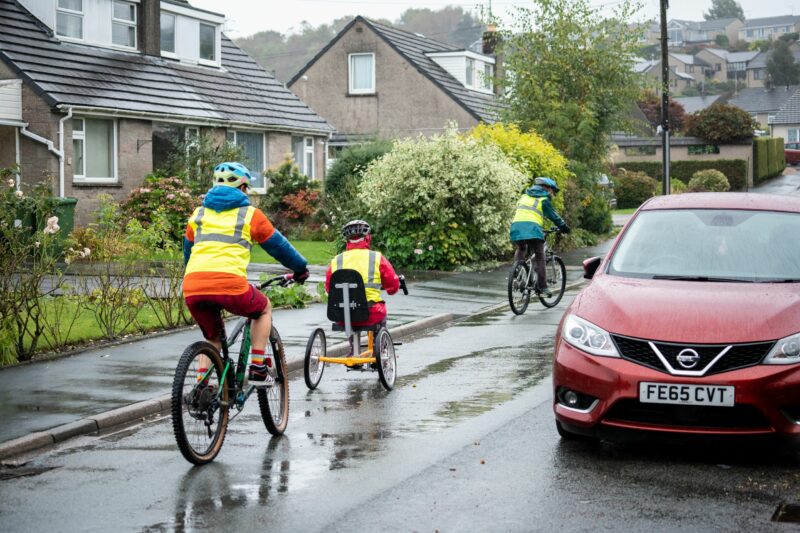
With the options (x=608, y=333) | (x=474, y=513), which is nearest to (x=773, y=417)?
(x=608, y=333)

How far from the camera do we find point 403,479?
6555mm

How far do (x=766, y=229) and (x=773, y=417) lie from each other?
6.46 feet

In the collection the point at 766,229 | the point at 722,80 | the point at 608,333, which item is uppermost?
the point at 722,80

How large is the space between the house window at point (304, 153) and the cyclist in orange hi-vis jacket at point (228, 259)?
28.0 meters

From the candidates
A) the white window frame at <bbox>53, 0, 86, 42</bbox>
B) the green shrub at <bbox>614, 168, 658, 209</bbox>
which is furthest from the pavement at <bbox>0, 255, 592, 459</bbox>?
the green shrub at <bbox>614, 168, 658, 209</bbox>

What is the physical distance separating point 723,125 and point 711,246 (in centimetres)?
5568

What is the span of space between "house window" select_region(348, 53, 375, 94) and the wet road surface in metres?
36.3

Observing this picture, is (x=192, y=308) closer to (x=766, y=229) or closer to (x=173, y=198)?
(x=766, y=229)

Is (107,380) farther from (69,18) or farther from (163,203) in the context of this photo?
(69,18)

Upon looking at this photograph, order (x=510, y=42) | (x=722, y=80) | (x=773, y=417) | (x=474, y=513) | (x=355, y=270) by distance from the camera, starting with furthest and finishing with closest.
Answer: (x=722, y=80) < (x=510, y=42) < (x=355, y=270) < (x=773, y=417) < (x=474, y=513)

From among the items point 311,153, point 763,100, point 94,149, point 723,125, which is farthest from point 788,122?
point 94,149

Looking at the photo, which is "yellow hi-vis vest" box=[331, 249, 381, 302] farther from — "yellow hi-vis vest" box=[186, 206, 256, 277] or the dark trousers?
the dark trousers

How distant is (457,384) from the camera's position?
32.8 ft

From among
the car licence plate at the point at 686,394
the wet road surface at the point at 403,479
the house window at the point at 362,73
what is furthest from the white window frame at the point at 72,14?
the car licence plate at the point at 686,394
